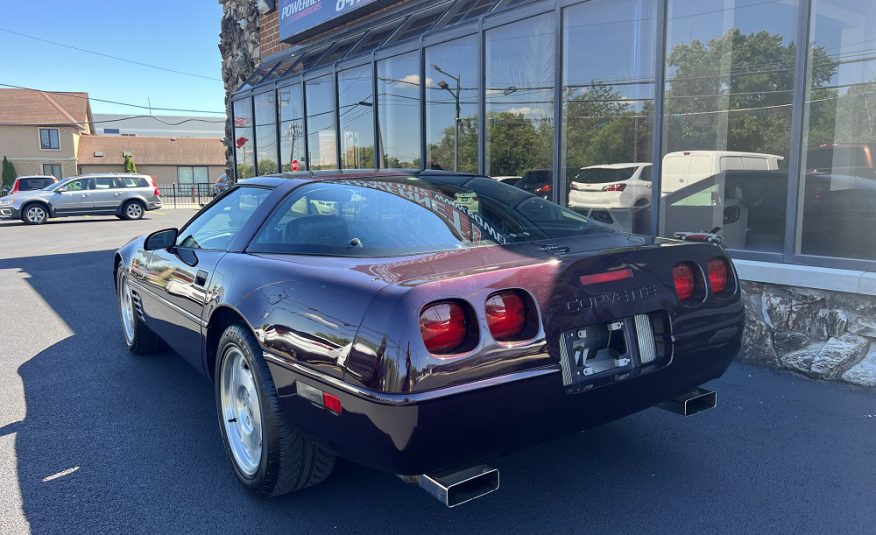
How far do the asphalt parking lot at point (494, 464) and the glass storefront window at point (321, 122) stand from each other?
722 cm

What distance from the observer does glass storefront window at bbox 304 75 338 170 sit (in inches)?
438

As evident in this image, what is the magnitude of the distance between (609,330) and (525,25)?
5790mm

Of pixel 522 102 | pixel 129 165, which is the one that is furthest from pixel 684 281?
pixel 129 165

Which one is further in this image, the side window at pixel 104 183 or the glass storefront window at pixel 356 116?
A: the side window at pixel 104 183

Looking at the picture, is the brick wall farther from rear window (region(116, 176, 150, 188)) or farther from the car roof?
rear window (region(116, 176, 150, 188))

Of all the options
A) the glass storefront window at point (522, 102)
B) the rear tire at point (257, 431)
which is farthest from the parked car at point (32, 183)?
the rear tire at point (257, 431)

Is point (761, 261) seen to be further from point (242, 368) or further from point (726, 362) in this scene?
point (242, 368)

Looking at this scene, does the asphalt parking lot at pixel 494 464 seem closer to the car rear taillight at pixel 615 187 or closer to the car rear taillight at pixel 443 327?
the car rear taillight at pixel 443 327

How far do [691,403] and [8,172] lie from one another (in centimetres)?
4889

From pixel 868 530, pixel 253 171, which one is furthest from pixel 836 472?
pixel 253 171

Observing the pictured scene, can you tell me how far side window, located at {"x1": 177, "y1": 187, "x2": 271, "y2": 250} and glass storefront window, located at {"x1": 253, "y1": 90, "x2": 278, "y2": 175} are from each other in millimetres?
9416

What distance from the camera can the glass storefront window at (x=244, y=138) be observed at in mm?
14130

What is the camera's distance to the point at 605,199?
23.1ft

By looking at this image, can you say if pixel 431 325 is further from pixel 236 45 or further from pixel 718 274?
pixel 236 45
